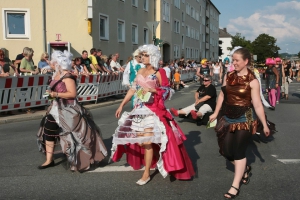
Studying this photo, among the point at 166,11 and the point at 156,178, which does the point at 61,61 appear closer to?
the point at 156,178

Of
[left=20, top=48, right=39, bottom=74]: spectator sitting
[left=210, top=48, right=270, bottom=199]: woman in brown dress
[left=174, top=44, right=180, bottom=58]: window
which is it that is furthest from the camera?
[left=174, top=44, right=180, bottom=58]: window

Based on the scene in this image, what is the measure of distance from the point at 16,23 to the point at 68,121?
1646 cm

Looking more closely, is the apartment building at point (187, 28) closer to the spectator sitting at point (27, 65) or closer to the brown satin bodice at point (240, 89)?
the spectator sitting at point (27, 65)

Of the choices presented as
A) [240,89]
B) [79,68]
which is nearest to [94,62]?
[79,68]

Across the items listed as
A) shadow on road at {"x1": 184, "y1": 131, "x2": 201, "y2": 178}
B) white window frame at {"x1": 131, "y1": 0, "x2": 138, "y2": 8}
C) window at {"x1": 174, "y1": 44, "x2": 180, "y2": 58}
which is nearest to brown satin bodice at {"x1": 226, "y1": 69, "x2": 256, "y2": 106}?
shadow on road at {"x1": 184, "y1": 131, "x2": 201, "y2": 178}

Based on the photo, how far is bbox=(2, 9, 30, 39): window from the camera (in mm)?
19141

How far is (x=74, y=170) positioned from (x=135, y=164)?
892 millimetres

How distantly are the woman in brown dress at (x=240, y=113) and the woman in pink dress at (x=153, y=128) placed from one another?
605 mm

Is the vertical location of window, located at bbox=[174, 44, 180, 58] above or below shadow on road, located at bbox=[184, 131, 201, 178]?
above

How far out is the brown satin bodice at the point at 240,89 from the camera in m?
4.24

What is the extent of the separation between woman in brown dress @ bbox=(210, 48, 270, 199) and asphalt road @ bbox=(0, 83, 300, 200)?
1.39 ft

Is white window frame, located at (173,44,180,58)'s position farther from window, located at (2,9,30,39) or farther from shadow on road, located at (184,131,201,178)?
shadow on road, located at (184,131,201,178)

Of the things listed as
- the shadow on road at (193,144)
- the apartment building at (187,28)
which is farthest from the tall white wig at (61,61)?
the apartment building at (187,28)

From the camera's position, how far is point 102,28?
22.8 m
